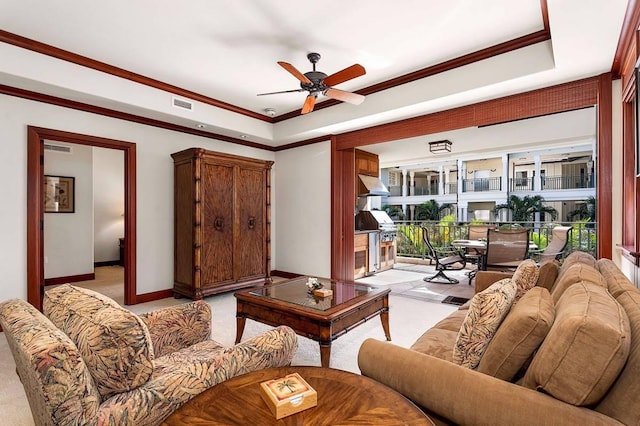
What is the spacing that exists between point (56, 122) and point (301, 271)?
13.0 feet

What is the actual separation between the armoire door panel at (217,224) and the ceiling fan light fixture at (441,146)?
3.92m

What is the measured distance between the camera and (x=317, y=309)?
2379 millimetres

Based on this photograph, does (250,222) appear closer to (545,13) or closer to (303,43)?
(303,43)

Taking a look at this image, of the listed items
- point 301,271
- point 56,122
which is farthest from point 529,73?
point 56,122

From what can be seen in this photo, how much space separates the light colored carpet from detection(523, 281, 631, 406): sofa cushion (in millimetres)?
1641

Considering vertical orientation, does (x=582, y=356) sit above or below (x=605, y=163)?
below

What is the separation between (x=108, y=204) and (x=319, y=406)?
26.0 ft

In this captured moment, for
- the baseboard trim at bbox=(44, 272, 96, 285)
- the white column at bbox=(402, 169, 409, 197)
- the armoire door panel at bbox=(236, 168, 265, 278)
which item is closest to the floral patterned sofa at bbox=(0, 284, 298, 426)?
the armoire door panel at bbox=(236, 168, 265, 278)

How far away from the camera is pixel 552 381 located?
1.04 metres

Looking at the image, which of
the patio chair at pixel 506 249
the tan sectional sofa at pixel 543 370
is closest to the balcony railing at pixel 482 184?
the patio chair at pixel 506 249

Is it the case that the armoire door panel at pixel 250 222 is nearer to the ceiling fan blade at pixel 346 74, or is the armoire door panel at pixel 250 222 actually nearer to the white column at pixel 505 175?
the ceiling fan blade at pixel 346 74

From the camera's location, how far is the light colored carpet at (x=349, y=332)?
2249 mm

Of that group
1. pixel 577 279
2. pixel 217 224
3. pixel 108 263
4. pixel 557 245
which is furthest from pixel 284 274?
pixel 577 279

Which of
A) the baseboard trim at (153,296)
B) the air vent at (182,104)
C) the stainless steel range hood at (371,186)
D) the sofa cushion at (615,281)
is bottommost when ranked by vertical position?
the baseboard trim at (153,296)
